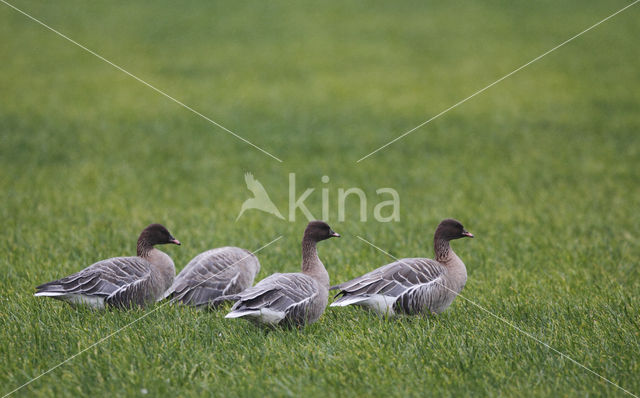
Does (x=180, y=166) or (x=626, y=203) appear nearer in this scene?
(x=626, y=203)

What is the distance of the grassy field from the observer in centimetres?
597

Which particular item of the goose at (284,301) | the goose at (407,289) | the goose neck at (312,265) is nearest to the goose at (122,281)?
the goose at (284,301)

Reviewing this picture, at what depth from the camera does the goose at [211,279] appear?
23.3ft

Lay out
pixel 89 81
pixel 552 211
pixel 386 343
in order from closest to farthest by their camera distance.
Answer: pixel 386 343 → pixel 552 211 → pixel 89 81

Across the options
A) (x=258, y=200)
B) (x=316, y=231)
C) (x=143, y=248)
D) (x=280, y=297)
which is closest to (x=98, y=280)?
(x=143, y=248)

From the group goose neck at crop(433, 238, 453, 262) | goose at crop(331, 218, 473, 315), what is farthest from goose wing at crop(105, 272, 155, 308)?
goose neck at crop(433, 238, 453, 262)

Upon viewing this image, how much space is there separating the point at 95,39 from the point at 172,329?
84.2ft

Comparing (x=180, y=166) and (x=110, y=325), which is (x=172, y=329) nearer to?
(x=110, y=325)

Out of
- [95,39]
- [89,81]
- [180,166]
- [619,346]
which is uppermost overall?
[95,39]

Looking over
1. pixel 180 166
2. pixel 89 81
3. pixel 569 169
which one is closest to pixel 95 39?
pixel 89 81

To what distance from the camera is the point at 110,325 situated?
660 cm

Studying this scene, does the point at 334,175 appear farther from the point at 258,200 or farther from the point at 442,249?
the point at 442,249

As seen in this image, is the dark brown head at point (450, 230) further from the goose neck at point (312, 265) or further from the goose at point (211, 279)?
the goose at point (211, 279)

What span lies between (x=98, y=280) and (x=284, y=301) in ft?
6.58
